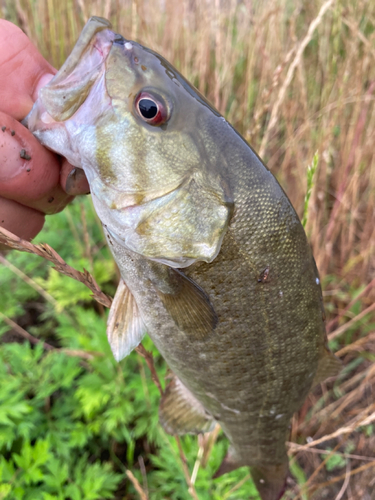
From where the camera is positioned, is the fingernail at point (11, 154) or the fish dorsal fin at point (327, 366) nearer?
the fingernail at point (11, 154)

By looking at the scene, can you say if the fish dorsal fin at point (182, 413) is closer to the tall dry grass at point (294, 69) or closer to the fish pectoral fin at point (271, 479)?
the fish pectoral fin at point (271, 479)

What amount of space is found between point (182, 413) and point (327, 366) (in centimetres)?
50

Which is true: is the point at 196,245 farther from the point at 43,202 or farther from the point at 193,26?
the point at 193,26

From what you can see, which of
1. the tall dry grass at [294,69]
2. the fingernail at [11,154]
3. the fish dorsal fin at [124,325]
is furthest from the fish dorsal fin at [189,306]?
the tall dry grass at [294,69]

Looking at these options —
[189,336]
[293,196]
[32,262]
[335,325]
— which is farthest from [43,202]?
[335,325]

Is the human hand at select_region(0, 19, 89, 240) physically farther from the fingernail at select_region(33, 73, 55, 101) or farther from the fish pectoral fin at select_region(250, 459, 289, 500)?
the fish pectoral fin at select_region(250, 459, 289, 500)

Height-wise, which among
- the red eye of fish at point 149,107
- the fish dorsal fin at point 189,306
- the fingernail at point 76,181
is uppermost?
the red eye of fish at point 149,107

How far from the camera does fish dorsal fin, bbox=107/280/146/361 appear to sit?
2.73ft

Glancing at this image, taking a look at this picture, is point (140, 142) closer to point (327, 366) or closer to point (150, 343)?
point (327, 366)

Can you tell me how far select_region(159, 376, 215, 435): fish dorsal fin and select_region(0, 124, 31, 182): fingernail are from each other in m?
0.80

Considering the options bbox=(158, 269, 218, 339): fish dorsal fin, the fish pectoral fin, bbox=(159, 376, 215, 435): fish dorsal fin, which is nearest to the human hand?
bbox=(158, 269, 218, 339): fish dorsal fin

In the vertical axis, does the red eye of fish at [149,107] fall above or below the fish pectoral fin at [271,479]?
above

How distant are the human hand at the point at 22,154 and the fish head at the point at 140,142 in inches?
1.6

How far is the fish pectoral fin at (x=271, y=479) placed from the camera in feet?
3.67
